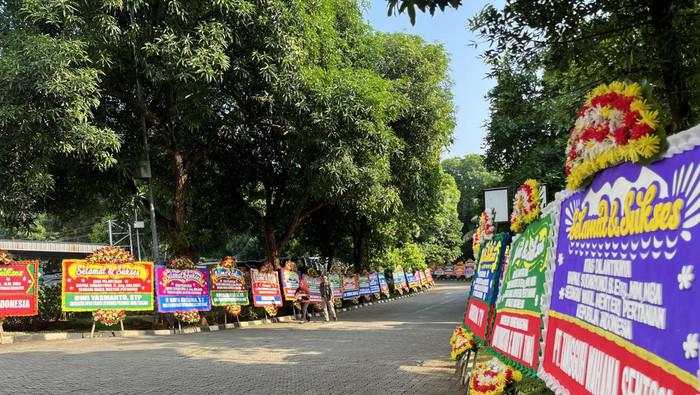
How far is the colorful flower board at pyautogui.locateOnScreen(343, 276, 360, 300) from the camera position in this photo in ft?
87.0

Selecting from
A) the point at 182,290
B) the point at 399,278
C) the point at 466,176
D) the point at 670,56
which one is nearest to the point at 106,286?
the point at 182,290

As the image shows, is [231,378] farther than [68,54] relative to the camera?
No

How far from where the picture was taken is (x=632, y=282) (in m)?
2.88

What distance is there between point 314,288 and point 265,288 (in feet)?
9.07

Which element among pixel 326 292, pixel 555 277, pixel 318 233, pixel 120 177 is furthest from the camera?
pixel 318 233

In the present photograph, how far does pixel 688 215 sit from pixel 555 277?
1.97m

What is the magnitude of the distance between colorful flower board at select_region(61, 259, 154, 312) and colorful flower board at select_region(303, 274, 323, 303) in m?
6.91

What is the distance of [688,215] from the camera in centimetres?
237

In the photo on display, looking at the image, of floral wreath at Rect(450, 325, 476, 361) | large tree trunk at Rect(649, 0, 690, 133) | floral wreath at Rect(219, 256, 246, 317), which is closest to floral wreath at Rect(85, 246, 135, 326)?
floral wreath at Rect(219, 256, 246, 317)

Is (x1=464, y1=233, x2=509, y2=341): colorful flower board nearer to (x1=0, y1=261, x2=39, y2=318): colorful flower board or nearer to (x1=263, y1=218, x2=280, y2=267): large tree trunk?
(x1=0, y1=261, x2=39, y2=318): colorful flower board

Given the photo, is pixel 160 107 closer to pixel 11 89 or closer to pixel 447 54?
pixel 11 89

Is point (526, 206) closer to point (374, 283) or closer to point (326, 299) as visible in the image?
point (326, 299)

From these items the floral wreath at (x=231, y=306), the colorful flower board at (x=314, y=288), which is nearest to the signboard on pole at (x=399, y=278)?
the colorful flower board at (x=314, y=288)

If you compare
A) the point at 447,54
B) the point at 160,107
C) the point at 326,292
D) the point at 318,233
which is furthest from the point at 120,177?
the point at 447,54
